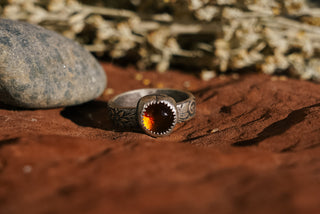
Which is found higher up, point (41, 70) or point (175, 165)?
point (41, 70)

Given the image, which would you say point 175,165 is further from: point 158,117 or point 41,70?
point 41,70

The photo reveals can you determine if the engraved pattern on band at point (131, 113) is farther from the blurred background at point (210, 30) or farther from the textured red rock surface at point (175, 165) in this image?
the blurred background at point (210, 30)

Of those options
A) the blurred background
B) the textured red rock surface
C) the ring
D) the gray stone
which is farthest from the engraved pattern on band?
the blurred background

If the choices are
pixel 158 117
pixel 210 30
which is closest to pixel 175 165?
pixel 158 117

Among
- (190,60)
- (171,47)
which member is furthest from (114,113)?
(190,60)

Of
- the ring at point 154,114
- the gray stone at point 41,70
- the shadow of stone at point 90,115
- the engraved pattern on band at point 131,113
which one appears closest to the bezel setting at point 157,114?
the ring at point 154,114
